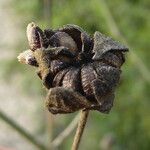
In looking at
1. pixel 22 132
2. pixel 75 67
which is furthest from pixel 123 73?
pixel 75 67

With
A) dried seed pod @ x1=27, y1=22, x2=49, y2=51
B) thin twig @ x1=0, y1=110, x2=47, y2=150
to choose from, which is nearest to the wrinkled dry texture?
dried seed pod @ x1=27, y1=22, x2=49, y2=51

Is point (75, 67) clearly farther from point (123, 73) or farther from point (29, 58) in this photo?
point (123, 73)

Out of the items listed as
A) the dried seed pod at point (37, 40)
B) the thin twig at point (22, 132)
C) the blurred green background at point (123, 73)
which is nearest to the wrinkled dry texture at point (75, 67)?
the dried seed pod at point (37, 40)

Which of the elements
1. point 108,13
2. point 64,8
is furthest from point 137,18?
point 108,13

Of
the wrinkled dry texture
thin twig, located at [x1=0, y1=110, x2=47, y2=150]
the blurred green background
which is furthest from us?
the blurred green background

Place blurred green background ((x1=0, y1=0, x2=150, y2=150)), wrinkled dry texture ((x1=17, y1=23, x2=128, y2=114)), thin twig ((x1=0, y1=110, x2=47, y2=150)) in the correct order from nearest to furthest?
1. wrinkled dry texture ((x1=17, y1=23, x2=128, y2=114))
2. thin twig ((x1=0, y1=110, x2=47, y2=150))
3. blurred green background ((x1=0, y1=0, x2=150, y2=150))

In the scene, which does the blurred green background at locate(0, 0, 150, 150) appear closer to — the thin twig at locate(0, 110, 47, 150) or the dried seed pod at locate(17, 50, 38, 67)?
the thin twig at locate(0, 110, 47, 150)

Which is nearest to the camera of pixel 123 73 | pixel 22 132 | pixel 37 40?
pixel 37 40

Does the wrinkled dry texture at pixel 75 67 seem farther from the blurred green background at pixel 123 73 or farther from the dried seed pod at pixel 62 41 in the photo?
the blurred green background at pixel 123 73

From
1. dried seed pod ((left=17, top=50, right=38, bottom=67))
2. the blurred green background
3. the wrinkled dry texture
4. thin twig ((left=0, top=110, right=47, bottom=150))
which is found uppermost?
the wrinkled dry texture
